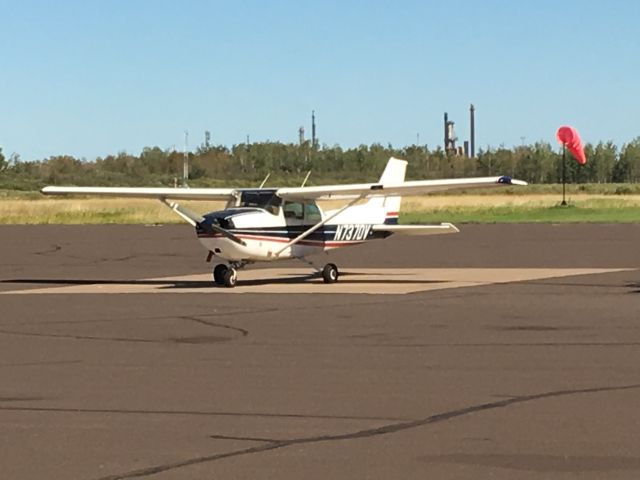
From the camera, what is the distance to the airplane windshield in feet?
79.7

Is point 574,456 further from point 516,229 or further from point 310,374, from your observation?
point 516,229

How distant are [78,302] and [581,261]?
1327cm

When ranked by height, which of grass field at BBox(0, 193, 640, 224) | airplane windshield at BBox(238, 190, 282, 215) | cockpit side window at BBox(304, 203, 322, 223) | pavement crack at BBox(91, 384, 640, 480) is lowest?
grass field at BBox(0, 193, 640, 224)

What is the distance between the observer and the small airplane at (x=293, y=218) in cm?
2319

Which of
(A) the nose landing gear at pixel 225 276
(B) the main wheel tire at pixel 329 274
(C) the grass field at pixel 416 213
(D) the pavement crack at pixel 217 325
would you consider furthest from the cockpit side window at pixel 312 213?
(C) the grass field at pixel 416 213

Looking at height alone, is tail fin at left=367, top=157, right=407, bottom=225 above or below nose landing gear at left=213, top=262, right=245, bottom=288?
above

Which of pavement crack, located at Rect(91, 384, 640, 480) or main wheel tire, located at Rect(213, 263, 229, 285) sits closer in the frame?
pavement crack, located at Rect(91, 384, 640, 480)

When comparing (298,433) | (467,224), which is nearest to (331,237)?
(298,433)

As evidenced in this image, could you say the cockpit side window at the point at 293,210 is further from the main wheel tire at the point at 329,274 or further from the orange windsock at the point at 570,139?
the orange windsock at the point at 570,139

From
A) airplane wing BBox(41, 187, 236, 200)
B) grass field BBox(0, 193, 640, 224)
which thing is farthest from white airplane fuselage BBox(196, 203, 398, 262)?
grass field BBox(0, 193, 640, 224)

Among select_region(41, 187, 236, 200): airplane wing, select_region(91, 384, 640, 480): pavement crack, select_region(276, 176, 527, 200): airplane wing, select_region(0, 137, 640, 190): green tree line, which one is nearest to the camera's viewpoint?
select_region(91, 384, 640, 480): pavement crack

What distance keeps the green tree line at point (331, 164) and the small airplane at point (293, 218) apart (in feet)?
325

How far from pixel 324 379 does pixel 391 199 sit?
15.4m

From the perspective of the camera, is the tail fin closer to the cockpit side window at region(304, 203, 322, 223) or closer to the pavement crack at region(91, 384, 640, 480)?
the cockpit side window at region(304, 203, 322, 223)
